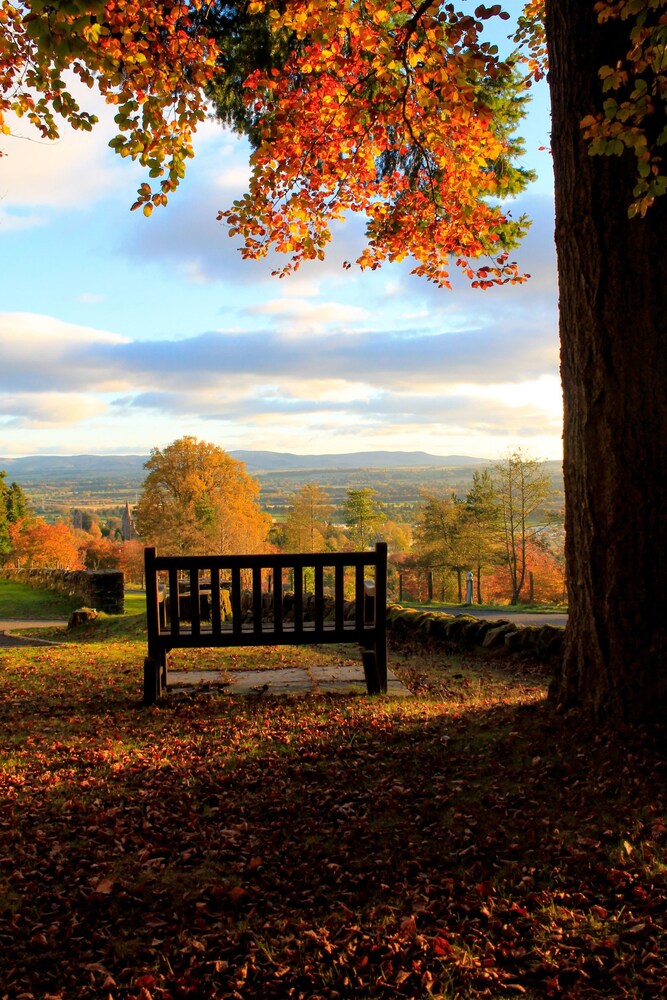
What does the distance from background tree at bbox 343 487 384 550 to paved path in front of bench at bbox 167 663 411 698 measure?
152 ft

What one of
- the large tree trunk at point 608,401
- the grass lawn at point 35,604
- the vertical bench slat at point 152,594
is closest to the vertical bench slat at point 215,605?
the vertical bench slat at point 152,594

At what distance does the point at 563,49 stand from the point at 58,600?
59.0 feet

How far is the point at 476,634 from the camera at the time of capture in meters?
9.95

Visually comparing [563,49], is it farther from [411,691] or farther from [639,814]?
[411,691]

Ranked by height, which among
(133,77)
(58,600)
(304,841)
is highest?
(133,77)

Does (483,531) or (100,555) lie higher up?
(483,531)

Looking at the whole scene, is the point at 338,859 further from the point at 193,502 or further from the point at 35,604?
the point at 193,502

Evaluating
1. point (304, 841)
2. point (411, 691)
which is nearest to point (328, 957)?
point (304, 841)

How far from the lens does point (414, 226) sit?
320 inches

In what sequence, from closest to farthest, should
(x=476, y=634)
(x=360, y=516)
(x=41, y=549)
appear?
(x=476, y=634) → (x=41, y=549) → (x=360, y=516)

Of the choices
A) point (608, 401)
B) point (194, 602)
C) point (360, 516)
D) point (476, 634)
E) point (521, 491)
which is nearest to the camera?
point (608, 401)

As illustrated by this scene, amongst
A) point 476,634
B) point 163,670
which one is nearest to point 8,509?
point 476,634

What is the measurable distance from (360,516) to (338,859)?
50910 mm

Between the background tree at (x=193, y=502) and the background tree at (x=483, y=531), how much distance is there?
1321cm
